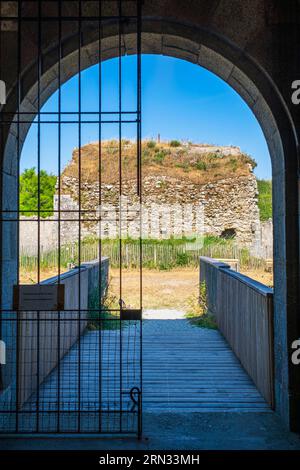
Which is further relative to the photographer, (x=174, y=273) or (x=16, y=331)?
(x=174, y=273)

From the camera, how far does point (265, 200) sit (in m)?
31.8

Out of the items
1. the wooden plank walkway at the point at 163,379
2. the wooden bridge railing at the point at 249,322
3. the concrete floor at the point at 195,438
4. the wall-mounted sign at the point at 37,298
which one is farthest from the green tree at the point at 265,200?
the wall-mounted sign at the point at 37,298

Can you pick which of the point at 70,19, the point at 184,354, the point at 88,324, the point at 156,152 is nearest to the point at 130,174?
the point at 156,152

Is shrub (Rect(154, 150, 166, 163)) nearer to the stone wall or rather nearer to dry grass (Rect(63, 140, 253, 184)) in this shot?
dry grass (Rect(63, 140, 253, 184))

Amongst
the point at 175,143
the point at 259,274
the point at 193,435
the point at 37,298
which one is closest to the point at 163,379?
the point at 193,435

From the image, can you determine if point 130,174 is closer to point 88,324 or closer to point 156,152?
point 156,152

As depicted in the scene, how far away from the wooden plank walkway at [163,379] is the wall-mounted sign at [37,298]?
541 mm

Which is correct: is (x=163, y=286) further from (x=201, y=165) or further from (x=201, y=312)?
(x=201, y=165)

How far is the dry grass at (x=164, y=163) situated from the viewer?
29.3 metres

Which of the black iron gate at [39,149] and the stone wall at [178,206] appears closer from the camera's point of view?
the black iron gate at [39,149]

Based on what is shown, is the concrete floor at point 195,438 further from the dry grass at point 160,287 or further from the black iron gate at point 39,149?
the dry grass at point 160,287

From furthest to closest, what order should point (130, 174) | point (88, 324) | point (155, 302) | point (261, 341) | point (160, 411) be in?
point (130, 174) < point (155, 302) < point (88, 324) < point (261, 341) < point (160, 411)

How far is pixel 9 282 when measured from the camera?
393cm

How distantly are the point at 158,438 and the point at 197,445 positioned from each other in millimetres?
317
